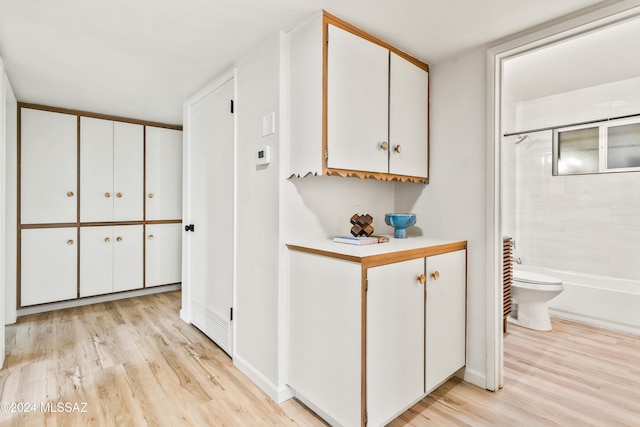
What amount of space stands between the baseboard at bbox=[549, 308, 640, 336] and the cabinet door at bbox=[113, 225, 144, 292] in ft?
14.6

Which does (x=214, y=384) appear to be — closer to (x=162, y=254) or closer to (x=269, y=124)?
(x=269, y=124)

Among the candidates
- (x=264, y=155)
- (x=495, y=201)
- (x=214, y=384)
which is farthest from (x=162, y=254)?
(x=495, y=201)

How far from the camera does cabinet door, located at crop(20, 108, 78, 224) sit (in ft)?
10.5

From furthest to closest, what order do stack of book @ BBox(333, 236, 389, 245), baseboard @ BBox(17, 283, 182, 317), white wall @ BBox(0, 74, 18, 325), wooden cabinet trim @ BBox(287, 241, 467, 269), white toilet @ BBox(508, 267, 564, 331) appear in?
1. baseboard @ BBox(17, 283, 182, 317)
2. white wall @ BBox(0, 74, 18, 325)
3. white toilet @ BBox(508, 267, 564, 331)
4. stack of book @ BBox(333, 236, 389, 245)
5. wooden cabinet trim @ BBox(287, 241, 467, 269)

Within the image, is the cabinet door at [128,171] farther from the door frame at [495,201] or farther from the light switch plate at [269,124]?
the door frame at [495,201]

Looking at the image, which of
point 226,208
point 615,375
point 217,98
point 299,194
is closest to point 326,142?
point 299,194

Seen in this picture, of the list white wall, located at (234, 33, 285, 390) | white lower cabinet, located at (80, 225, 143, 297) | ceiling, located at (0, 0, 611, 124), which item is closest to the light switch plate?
white wall, located at (234, 33, 285, 390)

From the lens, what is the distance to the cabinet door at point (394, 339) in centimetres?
147

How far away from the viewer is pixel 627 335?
276 cm

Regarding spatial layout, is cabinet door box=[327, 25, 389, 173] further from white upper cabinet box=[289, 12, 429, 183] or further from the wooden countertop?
the wooden countertop

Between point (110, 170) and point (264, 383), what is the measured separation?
9.87 ft

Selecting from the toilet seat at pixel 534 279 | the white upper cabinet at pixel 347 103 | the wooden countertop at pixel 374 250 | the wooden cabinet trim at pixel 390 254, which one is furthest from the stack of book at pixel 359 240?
the toilet seat at pixel 534 279

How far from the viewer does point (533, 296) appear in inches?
111

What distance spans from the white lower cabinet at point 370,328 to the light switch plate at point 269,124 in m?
0.68
